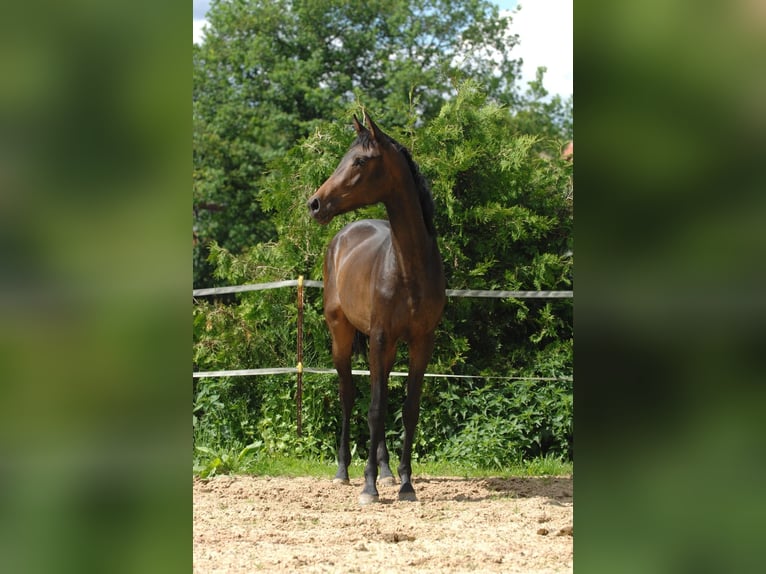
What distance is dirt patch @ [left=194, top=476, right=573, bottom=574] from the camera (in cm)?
330

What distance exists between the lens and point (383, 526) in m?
4.24

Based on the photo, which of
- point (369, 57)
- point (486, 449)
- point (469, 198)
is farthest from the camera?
point (369, 57)

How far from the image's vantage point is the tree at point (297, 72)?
2284 cm

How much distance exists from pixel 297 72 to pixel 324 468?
19624 millimetres

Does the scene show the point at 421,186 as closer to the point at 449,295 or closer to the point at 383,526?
the point at 449,295

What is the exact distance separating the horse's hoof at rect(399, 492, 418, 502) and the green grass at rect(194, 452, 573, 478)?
1.00 metres
